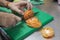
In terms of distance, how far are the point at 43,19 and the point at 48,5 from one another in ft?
0.75

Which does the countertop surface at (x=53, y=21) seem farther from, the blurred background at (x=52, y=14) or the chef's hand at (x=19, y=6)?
the chef's hand at (x=19, y=6)

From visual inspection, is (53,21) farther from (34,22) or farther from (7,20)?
(7,20)

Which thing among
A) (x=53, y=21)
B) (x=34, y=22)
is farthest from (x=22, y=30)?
(x=53, y=21)

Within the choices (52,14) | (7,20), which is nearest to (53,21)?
(52,14)

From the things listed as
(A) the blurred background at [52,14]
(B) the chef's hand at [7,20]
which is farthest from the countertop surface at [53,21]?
(B) the chef's hand at [7,20]

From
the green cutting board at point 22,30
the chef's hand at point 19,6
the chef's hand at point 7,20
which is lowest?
the green cutting board at point 22,30

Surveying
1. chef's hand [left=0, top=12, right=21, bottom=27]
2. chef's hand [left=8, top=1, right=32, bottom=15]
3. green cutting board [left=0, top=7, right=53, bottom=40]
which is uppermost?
chef's hand [left=8, top=1, right=32, bottom=15]

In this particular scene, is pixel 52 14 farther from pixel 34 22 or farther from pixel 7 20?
pixel 7 20

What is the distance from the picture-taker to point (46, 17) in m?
0.72

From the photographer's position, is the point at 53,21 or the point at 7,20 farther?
the point at 53,21

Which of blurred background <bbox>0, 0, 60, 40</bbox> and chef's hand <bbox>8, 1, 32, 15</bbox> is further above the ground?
chef's hand <bbox>8, 1, 32, 15</bbox>

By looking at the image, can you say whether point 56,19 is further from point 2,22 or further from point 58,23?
point 2,22

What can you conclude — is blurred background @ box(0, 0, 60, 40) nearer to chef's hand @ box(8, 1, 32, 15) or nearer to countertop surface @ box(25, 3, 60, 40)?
countertop surface @ box(25, 3, 60, 40)

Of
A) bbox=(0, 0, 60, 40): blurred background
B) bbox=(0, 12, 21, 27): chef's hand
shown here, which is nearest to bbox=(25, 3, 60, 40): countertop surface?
bbox=(0, 0, 60, 40): blurred background
